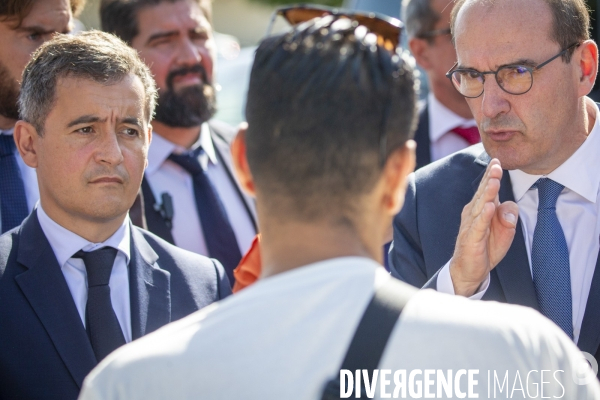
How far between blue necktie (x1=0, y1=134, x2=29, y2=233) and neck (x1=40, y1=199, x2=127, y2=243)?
0.46m

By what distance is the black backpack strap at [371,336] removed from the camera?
1.34 meters

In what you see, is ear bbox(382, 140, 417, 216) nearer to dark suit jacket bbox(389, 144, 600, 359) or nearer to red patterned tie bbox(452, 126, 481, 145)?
dark suit jacket bbox(389, 144, 600, 359)

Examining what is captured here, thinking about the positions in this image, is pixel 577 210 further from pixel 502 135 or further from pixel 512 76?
pixel 512 76

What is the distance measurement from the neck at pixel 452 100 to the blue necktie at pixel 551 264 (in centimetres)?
188

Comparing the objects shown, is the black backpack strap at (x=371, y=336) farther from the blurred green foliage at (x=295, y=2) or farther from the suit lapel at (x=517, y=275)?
the blurred green foliage at (x=295, y=2)

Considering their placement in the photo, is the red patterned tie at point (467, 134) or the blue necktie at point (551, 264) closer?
the blue necktie at point (551, 264)

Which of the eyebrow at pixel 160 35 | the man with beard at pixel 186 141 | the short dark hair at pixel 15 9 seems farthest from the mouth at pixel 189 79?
the short dark hair at pixel 15 9

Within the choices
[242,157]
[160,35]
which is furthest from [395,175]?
[160,35]

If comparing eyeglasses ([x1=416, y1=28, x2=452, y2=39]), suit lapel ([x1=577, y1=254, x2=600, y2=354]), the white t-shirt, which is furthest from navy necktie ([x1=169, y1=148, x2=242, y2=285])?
the white t-shirt

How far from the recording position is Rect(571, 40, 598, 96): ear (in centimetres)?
286

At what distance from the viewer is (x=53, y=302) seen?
2604mm

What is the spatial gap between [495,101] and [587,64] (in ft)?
1.42

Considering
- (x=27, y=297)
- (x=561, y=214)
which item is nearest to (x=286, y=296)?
(x=27, y=297)

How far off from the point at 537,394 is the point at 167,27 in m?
3.51
